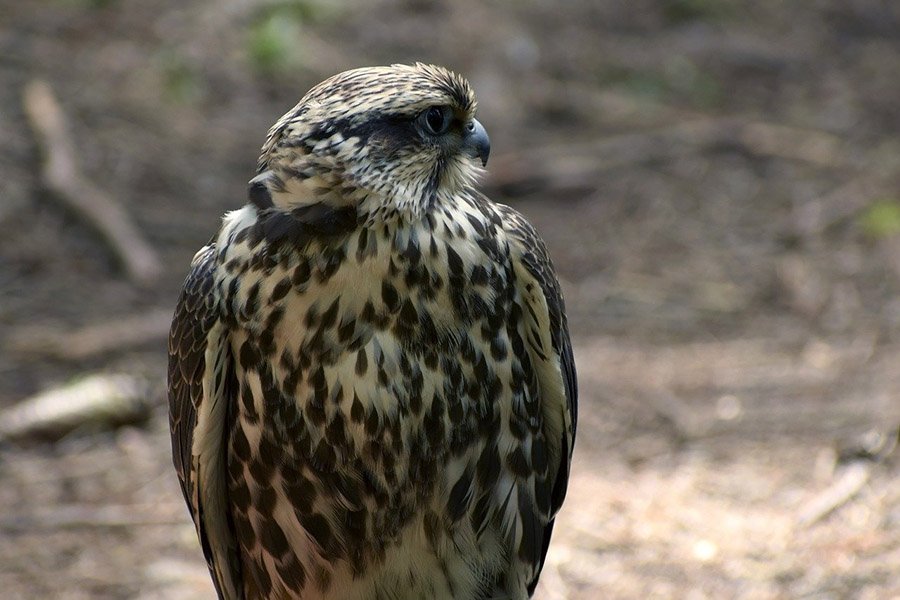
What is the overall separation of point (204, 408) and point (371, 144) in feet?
2.90

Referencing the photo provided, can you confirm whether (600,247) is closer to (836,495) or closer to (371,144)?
(836,495)

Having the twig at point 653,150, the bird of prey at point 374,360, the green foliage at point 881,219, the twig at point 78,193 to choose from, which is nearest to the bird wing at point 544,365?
the bird of prey at point 374,360

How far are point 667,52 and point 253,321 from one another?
7713mm

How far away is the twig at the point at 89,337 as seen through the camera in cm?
615

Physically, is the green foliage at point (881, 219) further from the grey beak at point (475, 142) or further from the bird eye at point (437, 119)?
the bird eye at point (437, 119)

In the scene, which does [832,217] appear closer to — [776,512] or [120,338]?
[776,512]

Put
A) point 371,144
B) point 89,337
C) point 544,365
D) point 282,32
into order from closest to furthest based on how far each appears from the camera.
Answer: point 371,144 < point 544,365 < point 89,337 < point 282,32

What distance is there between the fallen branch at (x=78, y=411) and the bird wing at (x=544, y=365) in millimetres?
2510

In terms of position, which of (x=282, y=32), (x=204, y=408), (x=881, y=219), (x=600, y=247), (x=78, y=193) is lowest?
(x=204, y=408)

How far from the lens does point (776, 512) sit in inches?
191

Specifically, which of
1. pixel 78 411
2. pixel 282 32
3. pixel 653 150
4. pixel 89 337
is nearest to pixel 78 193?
pixel 89 337

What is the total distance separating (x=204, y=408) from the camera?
3.34 meters

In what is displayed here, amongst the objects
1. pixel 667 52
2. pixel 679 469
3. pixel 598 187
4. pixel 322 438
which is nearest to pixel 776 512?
pixel 679 469

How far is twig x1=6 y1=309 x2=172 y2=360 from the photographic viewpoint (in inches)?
242
